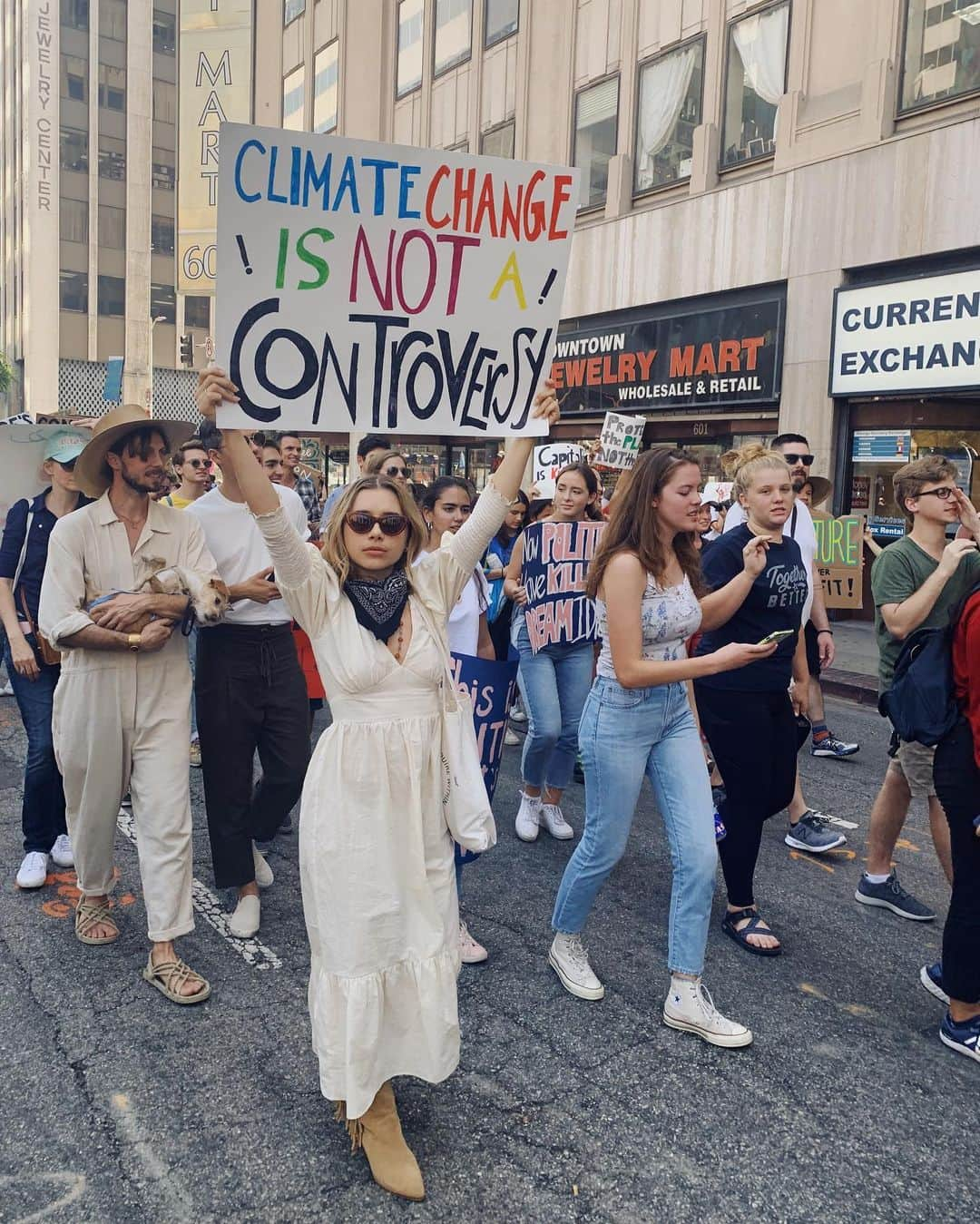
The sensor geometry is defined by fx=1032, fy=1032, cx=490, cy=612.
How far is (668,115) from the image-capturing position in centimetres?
1669

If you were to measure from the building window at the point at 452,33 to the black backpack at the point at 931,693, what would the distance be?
832 inches

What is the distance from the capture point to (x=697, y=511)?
3670mm

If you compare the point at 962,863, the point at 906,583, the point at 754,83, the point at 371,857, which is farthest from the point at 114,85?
the point at 962,863

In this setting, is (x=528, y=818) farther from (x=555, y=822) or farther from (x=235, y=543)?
(x=235, y=543)

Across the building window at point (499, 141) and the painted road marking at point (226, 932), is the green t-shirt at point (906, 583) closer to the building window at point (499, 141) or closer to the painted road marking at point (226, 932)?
the painted road marking at point (226, 932)

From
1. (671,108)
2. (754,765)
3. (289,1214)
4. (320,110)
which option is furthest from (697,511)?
(320,110)

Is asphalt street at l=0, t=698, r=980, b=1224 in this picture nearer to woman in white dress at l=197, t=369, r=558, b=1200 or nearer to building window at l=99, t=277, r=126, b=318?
woman in white dress at l=197, t=369, r=558, b=1200

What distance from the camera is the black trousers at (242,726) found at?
427 cm

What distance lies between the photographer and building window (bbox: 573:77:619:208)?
17.8 metres

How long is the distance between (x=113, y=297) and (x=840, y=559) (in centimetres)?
6009

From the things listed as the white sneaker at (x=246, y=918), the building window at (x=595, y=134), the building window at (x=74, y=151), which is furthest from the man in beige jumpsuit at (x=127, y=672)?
the building window at (x=74, y=151)

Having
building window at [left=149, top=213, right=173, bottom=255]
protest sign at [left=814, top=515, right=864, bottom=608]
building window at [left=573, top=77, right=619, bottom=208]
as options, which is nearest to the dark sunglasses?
protest sign at [left=814, top=515, right=864, bottom=608]

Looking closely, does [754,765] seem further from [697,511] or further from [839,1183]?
[839,1183]

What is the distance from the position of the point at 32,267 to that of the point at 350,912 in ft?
213
